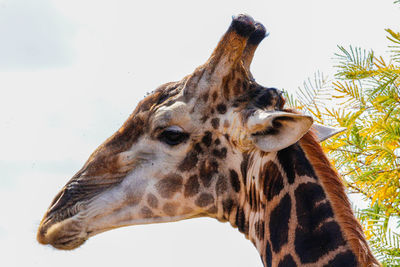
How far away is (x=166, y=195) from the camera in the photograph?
4.89m

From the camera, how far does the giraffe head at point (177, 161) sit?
4.82 m

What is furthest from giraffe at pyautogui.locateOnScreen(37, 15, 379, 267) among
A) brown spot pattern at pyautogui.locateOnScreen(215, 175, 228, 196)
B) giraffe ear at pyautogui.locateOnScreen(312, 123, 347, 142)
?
giraffe ear at pyautogui.locateOnScreen(312, 123, 347, 142)

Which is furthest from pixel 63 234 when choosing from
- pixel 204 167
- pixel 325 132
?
pixel 325 132

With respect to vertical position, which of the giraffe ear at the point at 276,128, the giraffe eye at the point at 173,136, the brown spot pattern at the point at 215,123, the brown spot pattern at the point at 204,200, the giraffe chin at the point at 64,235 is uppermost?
the brown spot pattern at the point at 215,123

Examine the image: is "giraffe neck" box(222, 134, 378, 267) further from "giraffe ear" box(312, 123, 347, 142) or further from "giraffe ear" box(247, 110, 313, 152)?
"giraffe ear" box(312, 123, 347, 142)

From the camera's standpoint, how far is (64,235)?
4918 mm

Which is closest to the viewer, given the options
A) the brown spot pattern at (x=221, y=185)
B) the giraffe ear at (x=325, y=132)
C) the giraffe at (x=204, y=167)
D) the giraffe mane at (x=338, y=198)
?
the giraffe mane at (x=338, y=198)

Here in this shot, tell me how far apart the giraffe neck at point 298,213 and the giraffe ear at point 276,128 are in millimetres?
302

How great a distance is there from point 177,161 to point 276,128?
941mm

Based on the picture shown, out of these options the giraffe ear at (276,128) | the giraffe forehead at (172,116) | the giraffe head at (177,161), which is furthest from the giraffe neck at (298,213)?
the giraffe forehead at (172,116)

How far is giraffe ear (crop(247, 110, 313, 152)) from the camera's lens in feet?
Result: 13.4

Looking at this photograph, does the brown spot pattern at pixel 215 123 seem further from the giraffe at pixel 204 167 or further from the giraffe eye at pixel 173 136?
the giraffe eye at pixel 173 136

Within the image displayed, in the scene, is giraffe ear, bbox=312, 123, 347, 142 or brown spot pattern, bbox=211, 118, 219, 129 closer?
brown spot pattern, bbox=211, 118, 219, 129

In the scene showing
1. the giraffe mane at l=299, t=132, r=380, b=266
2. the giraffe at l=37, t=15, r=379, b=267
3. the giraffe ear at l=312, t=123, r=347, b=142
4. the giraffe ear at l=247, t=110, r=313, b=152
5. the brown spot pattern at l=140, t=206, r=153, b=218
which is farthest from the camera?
the giraffe ear at l=312, t=123, r=347, b=142
